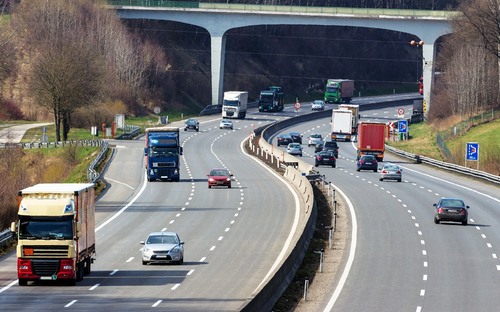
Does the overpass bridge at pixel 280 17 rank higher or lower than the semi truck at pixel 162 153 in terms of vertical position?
higher

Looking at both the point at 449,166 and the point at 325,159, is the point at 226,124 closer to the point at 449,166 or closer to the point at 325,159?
the point at 325,159

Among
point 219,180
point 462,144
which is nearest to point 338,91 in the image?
point 462,144

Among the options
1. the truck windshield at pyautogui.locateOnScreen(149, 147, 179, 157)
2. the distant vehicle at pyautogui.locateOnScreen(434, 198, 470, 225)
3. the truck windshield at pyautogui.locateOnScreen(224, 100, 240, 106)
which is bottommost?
the distant vehicle at pyautogui.locateOnScreen(434, 198, 470, 225)

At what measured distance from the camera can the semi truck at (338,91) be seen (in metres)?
170

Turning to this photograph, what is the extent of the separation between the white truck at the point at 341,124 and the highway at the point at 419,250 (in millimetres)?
37314

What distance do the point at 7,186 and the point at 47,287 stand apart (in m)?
28.1

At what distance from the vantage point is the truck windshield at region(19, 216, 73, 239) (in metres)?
36.2

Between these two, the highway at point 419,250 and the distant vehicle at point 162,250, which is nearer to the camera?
the highway at point 419,250

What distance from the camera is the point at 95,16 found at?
14988 centimetres

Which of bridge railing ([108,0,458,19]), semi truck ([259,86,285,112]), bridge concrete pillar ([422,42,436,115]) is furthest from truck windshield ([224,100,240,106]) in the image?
bridge concrete pillar ([422,42,436,115])

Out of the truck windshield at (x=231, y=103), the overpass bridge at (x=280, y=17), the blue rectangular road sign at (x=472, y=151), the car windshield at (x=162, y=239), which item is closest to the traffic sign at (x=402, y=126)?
the overpass bridge at (x=280, y=17)

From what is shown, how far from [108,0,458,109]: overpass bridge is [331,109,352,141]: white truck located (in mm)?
21413

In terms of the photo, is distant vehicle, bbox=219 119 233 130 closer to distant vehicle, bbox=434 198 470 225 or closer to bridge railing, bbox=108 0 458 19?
bridge railing, bbox=108 0 458 19

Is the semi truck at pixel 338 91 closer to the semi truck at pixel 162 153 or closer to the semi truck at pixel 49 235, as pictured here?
the semi truck at pixel 162 153
